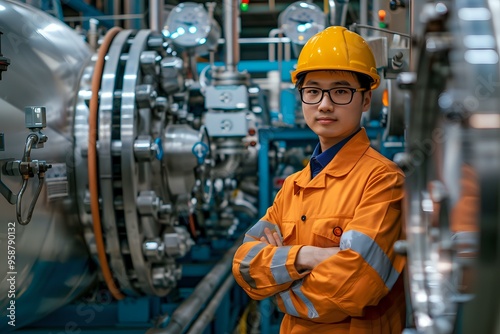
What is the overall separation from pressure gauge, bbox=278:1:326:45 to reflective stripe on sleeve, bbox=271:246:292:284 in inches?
76.0

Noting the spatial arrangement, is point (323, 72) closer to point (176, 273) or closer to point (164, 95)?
point (164, 95)

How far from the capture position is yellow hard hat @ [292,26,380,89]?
1.51 metres

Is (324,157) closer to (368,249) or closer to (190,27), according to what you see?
(368,249)

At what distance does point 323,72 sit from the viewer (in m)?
1.54

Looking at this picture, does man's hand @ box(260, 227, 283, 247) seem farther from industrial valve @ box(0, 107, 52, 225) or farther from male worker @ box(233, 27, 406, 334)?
industrial valve @ box(0, 107, 52, 225)

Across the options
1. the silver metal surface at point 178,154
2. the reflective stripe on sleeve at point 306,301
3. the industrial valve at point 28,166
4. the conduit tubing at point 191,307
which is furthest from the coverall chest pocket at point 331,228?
the silver metal surface at point 178,154

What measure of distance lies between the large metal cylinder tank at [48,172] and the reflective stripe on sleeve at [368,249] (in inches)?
34.8

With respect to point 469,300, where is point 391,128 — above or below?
above

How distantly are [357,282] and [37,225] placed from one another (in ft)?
3.33

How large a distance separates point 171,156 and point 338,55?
112cm

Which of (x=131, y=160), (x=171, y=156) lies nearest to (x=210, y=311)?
(x=171, y=156)

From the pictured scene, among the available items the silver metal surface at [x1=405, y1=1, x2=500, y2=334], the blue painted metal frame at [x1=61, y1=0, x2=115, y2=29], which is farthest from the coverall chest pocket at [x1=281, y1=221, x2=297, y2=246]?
the blue painted metal frame at [x1=61, y1=0, x2=115, y2=29]

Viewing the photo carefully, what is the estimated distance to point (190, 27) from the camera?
9.94 feet

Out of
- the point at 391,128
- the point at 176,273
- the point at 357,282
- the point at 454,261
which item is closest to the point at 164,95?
the point at 176,273
